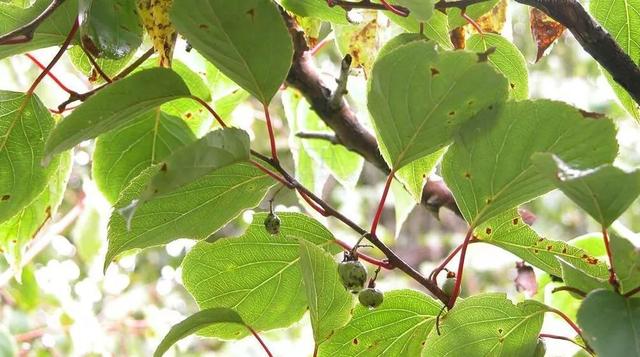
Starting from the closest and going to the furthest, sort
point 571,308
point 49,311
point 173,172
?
1. point 173,172
2. point 571,308
3. point 49,311

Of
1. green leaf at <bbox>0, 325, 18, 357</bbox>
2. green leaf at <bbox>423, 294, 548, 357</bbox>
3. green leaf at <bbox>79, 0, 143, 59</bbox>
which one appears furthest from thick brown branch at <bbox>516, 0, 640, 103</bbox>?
green leaf at <bbox>0, 325, 18, 357</bbox>

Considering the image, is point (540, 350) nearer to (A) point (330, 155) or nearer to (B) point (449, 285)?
(B) point (449, 285)

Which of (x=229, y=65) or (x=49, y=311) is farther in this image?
(x=49, y=311)

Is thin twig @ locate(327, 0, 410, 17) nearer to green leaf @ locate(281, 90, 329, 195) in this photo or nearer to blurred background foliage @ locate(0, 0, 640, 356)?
blurred background foliage @ locate(0, 0, 640, 356)

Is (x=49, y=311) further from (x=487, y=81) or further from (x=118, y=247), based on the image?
(x=487, y=81)

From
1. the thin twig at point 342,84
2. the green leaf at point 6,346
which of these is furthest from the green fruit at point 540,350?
the green leaf at point 6,346

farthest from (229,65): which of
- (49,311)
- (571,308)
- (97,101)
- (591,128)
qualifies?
(49,311)
